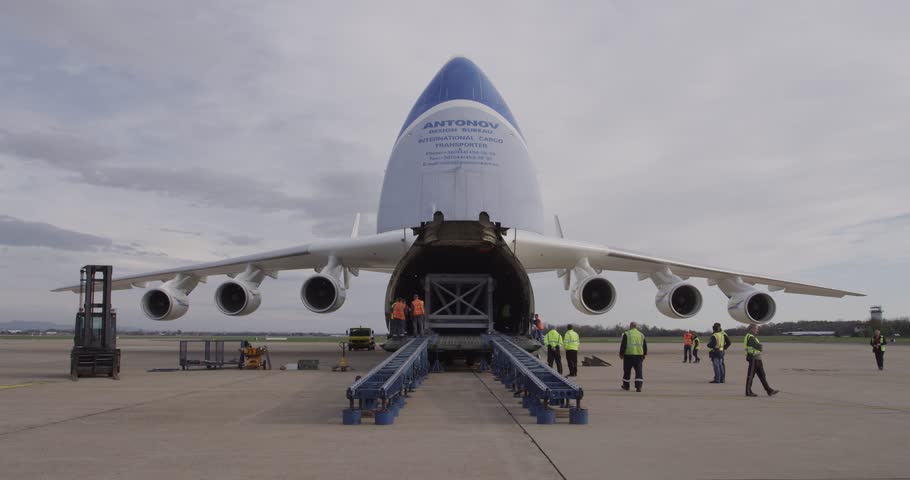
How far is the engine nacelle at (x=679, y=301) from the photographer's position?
→ 20500 millimetres

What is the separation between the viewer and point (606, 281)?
19.3 metres

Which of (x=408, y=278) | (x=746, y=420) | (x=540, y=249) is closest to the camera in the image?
(x=746, y=420)

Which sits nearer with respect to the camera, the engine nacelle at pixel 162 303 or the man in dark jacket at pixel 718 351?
the man in dark jacket at pixel 718 351

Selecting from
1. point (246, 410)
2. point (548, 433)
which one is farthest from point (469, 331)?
point (548, 433)

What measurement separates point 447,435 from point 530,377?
2206mm

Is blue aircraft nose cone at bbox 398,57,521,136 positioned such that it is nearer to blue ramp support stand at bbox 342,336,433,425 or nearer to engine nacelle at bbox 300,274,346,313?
engine nacelle at bbox 300,274,346,313

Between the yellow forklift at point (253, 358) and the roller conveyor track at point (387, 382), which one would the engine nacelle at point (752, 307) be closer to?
the roller conveyor track at point (387, 382)

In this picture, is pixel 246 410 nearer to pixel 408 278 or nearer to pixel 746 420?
pixel 746 420

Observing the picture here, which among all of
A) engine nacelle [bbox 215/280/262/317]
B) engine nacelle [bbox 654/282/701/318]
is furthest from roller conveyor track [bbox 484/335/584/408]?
engine nacelle [bbox 215/280/262/317]

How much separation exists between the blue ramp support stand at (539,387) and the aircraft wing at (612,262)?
5.71 m

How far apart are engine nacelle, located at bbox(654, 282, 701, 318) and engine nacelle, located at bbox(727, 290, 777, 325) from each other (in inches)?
58.3

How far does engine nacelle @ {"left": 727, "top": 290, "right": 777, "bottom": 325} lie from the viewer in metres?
21.2

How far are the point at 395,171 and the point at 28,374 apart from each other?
11.8 meters

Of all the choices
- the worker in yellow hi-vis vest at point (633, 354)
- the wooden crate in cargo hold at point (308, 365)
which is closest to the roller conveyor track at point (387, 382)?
the worker in yellow hi-vis vest at point (633, 354)
